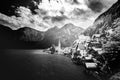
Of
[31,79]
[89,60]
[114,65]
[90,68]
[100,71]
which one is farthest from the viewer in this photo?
[89,60]

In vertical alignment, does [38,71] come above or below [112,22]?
below

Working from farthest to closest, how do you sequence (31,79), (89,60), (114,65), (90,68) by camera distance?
1. (89,60)
2. (90,68)
3. (114,65)
4. (31,79)

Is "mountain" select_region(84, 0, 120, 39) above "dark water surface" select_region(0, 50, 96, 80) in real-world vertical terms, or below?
above

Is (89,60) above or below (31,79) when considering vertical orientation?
above

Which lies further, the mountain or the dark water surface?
the mountain

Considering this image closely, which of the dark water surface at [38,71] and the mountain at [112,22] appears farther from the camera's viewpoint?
the mountain at [112,22]

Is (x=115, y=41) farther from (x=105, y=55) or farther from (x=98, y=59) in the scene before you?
(x=98, y=59)

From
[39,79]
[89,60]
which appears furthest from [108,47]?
[39,79]

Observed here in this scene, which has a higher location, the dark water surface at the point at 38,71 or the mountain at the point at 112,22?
the mountain at the point at 112,22

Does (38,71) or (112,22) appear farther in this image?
(112,22)

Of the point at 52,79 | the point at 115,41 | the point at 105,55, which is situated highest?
the point at 115,41

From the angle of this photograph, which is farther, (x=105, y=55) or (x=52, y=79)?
(x=105, y=55)
